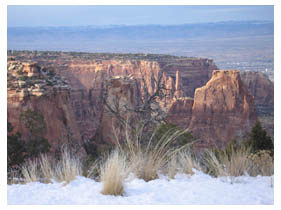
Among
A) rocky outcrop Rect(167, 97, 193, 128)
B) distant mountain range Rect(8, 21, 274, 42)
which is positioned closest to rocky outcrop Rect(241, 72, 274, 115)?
rocky outcrop Rect(167, 97, 193, 128)

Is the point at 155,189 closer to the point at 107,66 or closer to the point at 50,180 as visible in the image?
the point at 50,180

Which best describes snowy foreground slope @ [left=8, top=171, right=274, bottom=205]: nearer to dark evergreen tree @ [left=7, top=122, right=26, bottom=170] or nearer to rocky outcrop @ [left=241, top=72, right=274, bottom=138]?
dark evergreen tree @ [left=7, top=122, right=26, bottom=170]

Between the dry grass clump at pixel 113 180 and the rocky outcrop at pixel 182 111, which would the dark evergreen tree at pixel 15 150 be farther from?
the rocky outcrop at pixel 182 111

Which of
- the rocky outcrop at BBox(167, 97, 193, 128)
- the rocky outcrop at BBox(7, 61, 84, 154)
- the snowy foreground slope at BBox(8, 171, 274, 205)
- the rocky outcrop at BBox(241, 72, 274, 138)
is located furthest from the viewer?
the rocky outcrop at BBox(241, 72, 274, 138)

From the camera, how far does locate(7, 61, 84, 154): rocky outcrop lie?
18.3 metres

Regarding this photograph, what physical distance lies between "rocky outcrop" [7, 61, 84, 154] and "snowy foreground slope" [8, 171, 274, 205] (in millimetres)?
10681

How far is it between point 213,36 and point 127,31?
69.1 feet

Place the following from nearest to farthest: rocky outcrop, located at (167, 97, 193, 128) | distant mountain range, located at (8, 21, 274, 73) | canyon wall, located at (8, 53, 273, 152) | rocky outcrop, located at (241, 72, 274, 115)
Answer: canyon wall, located at (8, 53, 273, 152) < rocky outcrop, located at (167, 97, 193, 128) < rocky outcrop, located at (241, 72, 274, 115) < distant mountain range, located at (8, 21, 274, 73)

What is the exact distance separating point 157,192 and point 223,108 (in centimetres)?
2933

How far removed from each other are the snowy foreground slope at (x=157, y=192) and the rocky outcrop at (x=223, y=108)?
25.4m

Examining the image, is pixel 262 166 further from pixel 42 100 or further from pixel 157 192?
pixel 42 100

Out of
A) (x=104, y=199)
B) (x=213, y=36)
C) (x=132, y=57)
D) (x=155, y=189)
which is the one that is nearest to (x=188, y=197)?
(x=155, y=189)

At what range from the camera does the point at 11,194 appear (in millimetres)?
6016
